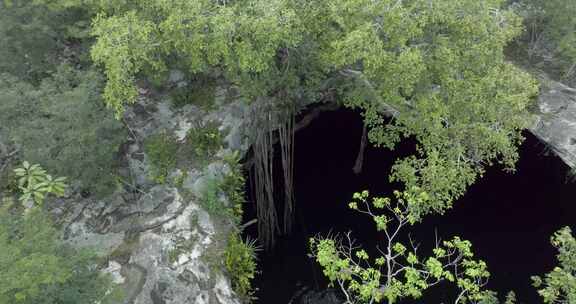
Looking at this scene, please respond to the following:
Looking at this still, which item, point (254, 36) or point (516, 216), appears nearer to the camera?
point (254, 36)

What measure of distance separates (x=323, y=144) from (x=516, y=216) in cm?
750

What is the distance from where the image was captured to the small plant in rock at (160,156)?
11.7m

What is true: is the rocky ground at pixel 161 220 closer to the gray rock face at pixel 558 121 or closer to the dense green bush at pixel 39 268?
the gray rock face at pixel 558 121

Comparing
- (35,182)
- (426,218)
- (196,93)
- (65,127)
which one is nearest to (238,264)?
(35,182)

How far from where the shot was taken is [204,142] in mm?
12312

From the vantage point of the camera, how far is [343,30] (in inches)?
440

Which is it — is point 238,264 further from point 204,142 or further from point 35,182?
point 35,182

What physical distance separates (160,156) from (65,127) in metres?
2.58

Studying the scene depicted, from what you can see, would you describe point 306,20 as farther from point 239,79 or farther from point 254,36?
point 239,79

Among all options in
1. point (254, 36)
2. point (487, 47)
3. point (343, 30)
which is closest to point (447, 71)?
point (487, 47)

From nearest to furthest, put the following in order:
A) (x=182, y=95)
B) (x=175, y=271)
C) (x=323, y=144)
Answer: (x=175, y=271)
(x=182, y=95)
(x=323, y=144)

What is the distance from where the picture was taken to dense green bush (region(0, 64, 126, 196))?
9.96 meters

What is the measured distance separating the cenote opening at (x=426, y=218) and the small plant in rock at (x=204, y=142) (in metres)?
3.46

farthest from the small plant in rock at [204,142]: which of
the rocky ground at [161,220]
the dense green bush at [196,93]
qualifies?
the dense green bush at [196,93]
